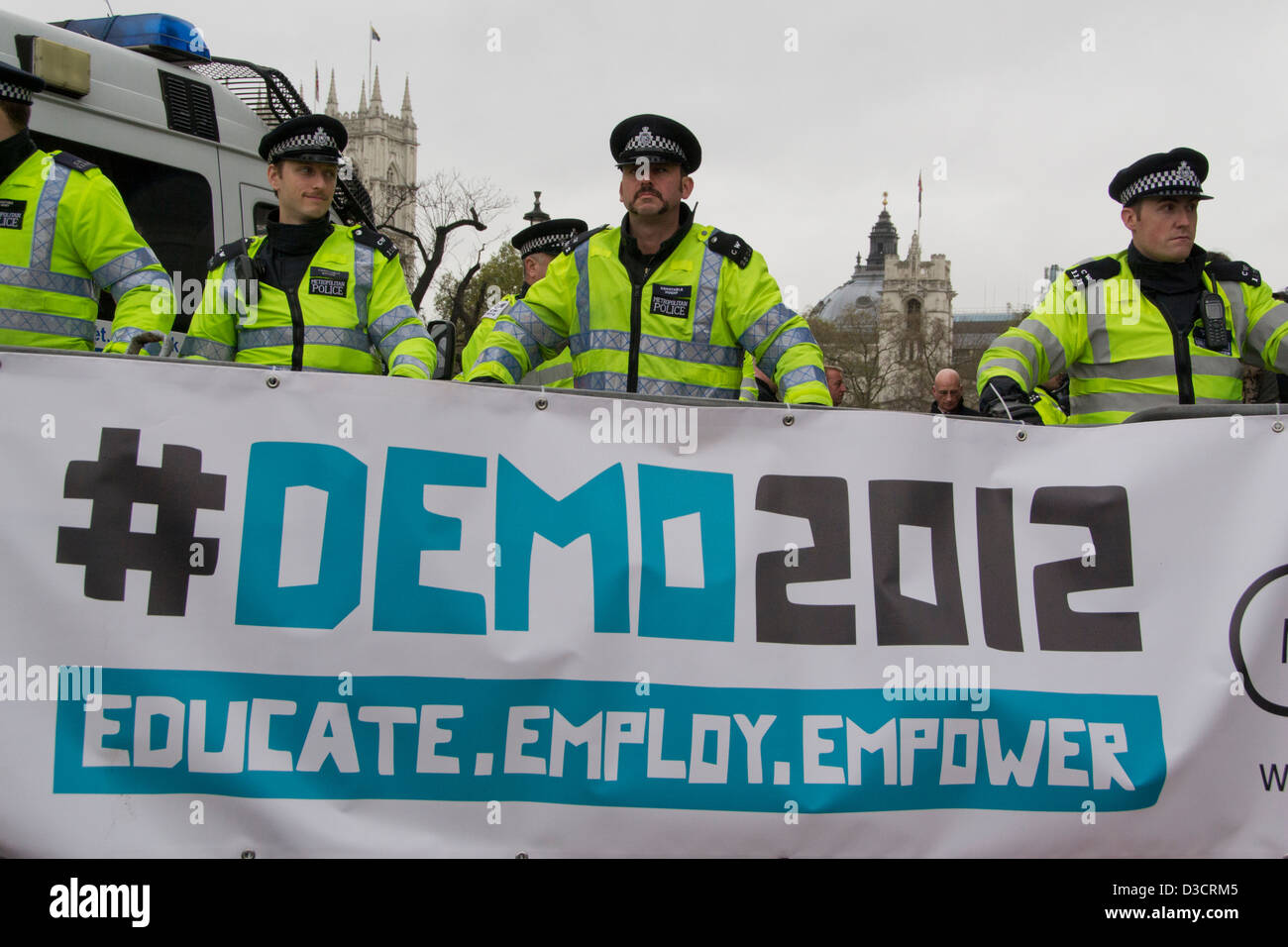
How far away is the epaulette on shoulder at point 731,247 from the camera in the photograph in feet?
14.6

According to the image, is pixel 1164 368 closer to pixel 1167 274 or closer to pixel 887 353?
pixel 1167 274

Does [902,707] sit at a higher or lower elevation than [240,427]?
lower

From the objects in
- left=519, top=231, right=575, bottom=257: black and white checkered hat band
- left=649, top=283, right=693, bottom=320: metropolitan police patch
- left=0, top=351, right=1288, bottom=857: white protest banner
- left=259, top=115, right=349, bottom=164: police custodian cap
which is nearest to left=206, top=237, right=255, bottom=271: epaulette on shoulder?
left=259, top=115, right=349, bottom=164: police custodian cap

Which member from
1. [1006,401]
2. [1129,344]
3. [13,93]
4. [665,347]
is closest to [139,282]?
[13,93]

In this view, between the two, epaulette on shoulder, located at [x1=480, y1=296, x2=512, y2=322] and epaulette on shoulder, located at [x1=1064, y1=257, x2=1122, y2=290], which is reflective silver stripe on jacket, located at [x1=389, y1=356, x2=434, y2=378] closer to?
epaulette on shoulder, located at [x1=480, y1=296, x2=512, y2=322]

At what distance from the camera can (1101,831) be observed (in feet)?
10.5

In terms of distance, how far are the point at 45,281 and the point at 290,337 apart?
86cm

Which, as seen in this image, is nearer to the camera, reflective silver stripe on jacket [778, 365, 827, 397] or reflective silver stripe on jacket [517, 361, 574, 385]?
reflective silver stripe on jacket [778, 365, 827, 397]

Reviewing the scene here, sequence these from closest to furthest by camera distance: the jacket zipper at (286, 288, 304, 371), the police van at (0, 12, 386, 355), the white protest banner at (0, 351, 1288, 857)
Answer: the white protest banner at (0, 351, 1288, 857) → the jacket zipper at (286, 288, 304, 371) → the police van at (0, 12, 386, 355)

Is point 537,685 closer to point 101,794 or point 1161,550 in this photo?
point 101,794

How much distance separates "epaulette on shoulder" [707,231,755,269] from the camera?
4.46 metres

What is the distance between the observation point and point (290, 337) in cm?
473

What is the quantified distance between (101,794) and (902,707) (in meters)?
1.90
